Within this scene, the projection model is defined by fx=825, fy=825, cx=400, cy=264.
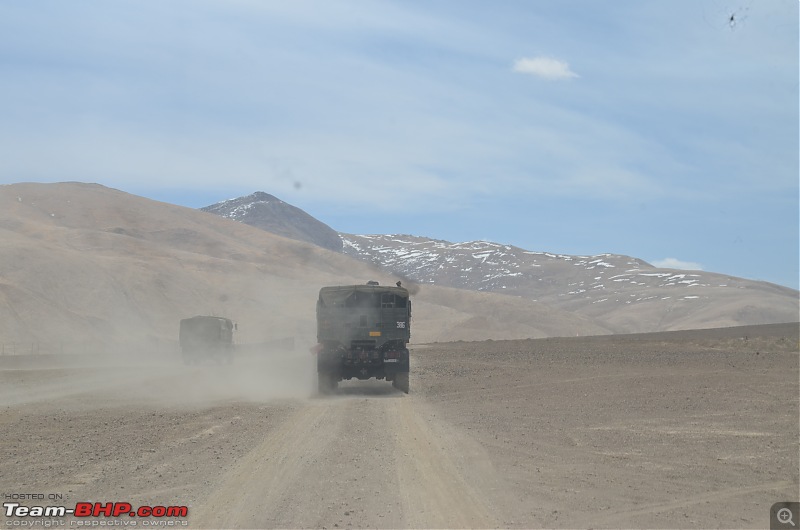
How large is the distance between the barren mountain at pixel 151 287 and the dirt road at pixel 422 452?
55.8 meters

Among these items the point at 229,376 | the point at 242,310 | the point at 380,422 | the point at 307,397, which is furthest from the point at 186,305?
the point at 380,422

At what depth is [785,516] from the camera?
35.5ft

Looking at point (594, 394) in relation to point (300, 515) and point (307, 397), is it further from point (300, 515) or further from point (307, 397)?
point (300, 515)

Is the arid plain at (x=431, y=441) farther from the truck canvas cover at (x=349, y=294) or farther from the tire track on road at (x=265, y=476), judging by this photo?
the truck canvas cover at (x=349, y=294)

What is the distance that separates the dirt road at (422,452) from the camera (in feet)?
36.1

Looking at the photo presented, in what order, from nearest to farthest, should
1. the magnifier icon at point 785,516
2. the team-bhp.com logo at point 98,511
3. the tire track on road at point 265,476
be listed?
the tire track on road at point 265,476 < the magnifier icon at point 785,516 < the team-bhp.com logo at point 98,511

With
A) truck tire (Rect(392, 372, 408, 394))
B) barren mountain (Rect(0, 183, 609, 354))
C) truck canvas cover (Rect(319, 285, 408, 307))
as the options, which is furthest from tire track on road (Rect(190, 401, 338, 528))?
barren mountain (Rect(0, 183, 609, 354))

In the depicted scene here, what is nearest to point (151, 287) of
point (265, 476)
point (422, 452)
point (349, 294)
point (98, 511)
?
point (349, 294)

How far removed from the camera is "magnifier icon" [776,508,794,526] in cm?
1057

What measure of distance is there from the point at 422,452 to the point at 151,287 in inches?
4167

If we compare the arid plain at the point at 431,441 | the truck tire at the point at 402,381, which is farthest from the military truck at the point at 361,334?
the arid plain at the point at 431,441

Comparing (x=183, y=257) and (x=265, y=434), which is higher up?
(x=183, y=257)

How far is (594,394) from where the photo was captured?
2853cm

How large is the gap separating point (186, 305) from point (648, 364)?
3290 inches
